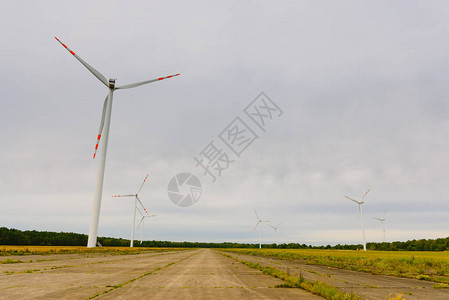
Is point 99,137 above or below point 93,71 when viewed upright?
Answer: below

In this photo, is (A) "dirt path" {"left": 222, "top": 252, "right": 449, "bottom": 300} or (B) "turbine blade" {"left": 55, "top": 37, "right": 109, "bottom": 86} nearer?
(A) "dirt path" {"left": 222, "top": 252, "right": 449, "bottom": 300}

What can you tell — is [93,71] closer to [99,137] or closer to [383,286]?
[99,137]

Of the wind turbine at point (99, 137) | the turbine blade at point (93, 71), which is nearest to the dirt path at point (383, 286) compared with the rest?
the wind turbine at point (99, 137)

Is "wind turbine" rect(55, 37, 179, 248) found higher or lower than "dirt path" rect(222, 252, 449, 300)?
higher

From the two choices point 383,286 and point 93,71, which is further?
point 93,71

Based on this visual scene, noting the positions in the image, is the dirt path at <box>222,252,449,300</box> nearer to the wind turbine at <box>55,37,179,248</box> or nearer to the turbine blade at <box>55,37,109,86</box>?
the wind turbine at <box>55,37,179,248</box>

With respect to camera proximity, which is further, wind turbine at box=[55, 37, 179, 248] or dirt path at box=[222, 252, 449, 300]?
wind turbine at box=[55, 37, 179, 248]

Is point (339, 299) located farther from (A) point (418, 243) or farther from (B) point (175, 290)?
(A) point (418, 243)


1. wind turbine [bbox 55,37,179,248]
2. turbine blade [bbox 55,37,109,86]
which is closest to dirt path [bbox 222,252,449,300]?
wind turbine [bbox 55,37,179,248]

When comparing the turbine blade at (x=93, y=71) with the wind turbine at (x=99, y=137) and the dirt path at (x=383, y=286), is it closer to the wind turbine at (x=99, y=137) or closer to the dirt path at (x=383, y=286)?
the wind turbine at (x=99, y=137)

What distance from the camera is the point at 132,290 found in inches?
577

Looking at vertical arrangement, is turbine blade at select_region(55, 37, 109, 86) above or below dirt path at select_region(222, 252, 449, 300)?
above

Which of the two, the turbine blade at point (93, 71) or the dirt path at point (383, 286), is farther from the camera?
the turbine blade at point (93, 71)

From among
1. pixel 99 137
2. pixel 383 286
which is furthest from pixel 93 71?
pixel 383 286
